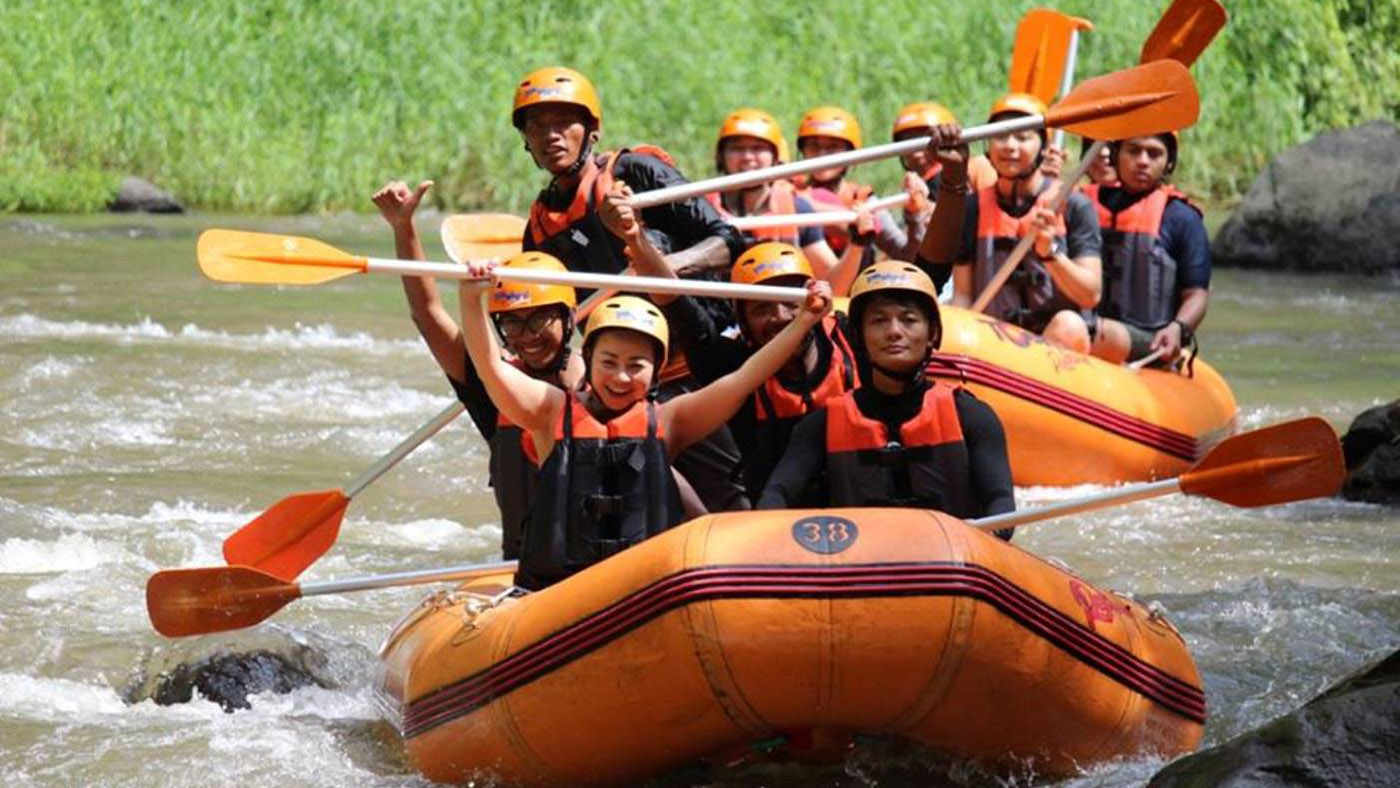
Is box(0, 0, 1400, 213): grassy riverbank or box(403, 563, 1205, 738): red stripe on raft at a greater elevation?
box(0, 0, 1400, 213): grassy riverbank

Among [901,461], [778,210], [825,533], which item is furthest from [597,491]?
[778,210]

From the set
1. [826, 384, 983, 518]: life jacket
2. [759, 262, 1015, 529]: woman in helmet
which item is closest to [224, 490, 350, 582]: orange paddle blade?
[759, 262, 1015, 529]: woman in helmet

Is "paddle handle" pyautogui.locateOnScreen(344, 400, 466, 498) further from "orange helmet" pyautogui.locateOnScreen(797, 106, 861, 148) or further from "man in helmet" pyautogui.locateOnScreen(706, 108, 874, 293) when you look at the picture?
"orange helmet" pyautogui.locateOnScreen(797, 106, 861, 148)

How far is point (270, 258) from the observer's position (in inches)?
221

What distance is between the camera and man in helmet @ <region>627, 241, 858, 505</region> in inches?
231

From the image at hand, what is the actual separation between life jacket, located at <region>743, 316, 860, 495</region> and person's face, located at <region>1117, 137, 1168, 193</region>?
120 inches

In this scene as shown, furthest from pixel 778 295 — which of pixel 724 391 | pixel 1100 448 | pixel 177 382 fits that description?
pixel 177 382

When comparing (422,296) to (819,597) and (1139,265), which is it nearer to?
A: (819,597)

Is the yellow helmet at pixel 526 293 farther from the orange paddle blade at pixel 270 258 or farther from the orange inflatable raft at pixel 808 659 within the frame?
the orange inflatable raft at pixel 808 659

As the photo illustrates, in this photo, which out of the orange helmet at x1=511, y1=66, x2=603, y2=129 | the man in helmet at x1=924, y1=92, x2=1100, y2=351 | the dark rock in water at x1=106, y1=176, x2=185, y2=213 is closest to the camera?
the orange helmet at x1=511, y1=66, x2=603, y2=129

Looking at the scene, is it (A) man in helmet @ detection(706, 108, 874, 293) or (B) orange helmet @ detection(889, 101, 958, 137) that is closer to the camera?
(A) man in helmet @ detection(706, 108, 874, 293)

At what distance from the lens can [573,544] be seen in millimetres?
5027

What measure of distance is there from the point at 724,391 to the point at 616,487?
343 millimetres

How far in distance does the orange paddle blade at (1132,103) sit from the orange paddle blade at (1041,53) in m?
3.79
